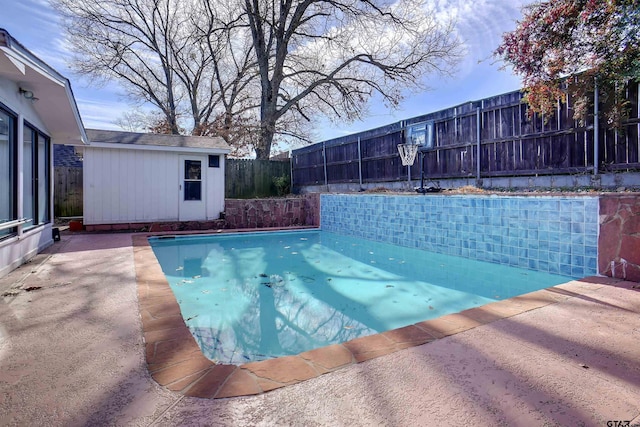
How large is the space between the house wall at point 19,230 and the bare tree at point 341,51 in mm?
10240

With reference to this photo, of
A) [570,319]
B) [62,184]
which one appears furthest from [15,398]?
[62,184]

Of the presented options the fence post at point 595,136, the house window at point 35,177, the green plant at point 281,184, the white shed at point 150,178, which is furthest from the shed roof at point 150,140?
the fence post at point 595,136

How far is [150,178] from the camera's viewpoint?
8.72m

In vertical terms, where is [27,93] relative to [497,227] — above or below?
above

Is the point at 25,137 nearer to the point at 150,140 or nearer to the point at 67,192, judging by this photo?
the point at 150,140

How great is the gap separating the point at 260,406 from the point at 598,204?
424cm

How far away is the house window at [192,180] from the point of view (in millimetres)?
9148

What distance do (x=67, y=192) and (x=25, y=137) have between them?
295 inches

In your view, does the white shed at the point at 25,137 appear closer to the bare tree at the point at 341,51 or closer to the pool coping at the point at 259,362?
the pool coping at the point at 259,362

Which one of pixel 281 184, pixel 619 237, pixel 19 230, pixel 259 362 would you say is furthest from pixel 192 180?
pixel 619 237

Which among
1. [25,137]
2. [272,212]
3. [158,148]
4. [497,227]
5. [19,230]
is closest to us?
[19,230]

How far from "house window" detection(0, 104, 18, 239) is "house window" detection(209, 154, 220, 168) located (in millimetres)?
5352

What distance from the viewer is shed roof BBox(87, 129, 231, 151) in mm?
8344

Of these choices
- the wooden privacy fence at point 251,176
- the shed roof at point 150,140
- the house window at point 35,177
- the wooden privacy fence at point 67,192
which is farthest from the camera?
the wooden privacy fence at point 251,176
